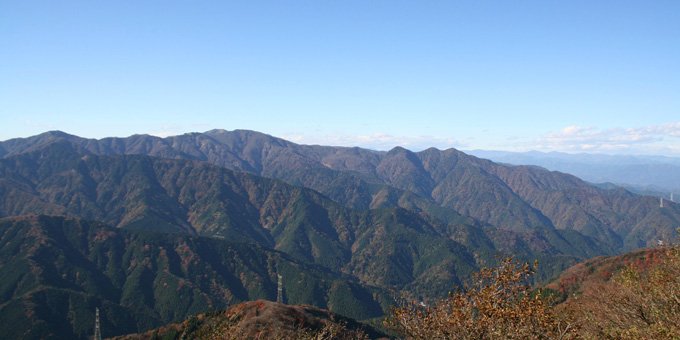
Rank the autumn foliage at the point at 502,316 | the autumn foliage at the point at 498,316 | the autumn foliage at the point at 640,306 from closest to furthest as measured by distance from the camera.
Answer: the autumn foliage at the point at 498,316 → the autumn foliage at the point at 502,316 → the autumn foliage at the point at 640,306

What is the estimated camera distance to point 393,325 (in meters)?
27.7

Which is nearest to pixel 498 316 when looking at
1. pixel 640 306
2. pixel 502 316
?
pixel 502 316

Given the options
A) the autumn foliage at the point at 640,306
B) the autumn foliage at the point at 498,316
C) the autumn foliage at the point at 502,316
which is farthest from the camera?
the autumn foliage at the point at 640,306

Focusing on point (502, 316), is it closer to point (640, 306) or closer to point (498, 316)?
point (498, 316)

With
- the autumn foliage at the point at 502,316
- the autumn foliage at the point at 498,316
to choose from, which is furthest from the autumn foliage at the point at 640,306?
the autumn foliage at the point at 498,316

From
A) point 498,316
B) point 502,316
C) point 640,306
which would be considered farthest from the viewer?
point 640,306

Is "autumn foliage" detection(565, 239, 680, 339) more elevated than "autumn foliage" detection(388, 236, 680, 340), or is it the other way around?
"autumn foliage" detection(388, 236, 680, 340)

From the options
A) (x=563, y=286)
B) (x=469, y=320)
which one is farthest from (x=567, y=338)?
(x=563, y=286)

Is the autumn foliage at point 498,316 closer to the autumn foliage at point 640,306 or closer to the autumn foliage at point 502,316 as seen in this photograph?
the autumn foliage at point 502,316

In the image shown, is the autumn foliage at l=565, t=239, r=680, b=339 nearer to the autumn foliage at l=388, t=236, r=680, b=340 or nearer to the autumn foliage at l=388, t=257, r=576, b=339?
the autumn foliage at l=388, t=236, r=680, b=340

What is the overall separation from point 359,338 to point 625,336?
71.4 feet

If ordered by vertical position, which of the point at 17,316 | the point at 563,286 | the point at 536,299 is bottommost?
the point at 17,316

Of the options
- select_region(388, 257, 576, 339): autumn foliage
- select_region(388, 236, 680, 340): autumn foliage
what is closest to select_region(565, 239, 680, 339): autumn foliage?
select_region(388, 236, 680, 340): autumn foliage

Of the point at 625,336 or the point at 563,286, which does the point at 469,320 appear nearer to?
the point at 625,336
